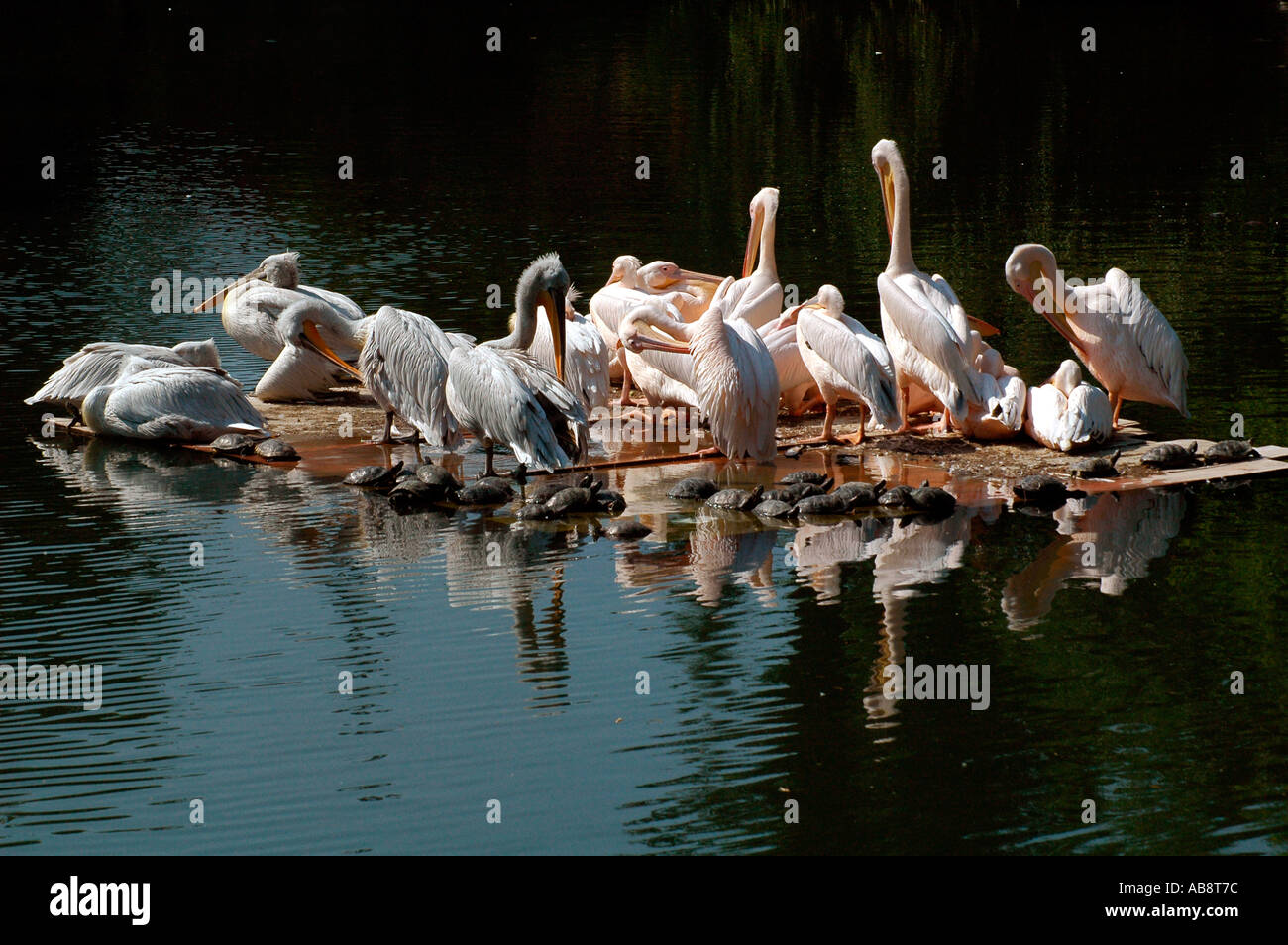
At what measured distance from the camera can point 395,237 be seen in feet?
56.7

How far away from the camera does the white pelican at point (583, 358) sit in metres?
10.7

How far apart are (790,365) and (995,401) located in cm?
148

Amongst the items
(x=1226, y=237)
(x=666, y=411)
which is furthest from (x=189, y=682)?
(x=1226, y=237)

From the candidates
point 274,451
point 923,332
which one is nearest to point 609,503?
point 274,451

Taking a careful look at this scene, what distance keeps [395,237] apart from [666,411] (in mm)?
7080

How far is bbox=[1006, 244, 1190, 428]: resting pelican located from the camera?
1013 cm

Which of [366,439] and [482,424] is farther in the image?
[366,439]

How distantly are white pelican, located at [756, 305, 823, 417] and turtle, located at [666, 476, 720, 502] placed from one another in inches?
64.7

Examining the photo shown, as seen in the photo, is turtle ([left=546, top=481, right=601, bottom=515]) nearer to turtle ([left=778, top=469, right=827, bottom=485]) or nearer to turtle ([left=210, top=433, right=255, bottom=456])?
turtle ([left=778, top=469, right=827, bottom=485])

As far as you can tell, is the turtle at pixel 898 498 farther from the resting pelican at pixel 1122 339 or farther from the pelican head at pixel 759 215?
the pelican head at pixel 759 215

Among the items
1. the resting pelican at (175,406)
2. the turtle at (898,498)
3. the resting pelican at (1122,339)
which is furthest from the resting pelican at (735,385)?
the resting pelican at (175,406)

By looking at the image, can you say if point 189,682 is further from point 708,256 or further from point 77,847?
point 708,256

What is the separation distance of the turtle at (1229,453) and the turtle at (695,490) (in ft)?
9.61

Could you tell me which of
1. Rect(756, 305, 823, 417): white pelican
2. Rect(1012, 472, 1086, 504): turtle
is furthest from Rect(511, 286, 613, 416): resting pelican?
Rect(1012, 472, 1086, 504): turtle
